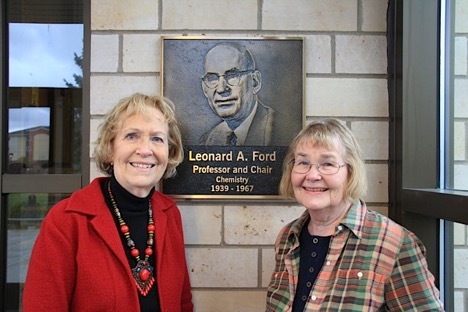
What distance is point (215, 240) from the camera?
2555 mm

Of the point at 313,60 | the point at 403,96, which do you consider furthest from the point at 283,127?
the point at 403,96

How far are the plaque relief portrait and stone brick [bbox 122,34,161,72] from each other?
0.23 ft

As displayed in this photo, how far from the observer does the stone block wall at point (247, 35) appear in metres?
2.55

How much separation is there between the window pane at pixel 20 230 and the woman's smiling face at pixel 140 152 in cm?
95

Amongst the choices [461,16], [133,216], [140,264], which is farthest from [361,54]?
[140,264]

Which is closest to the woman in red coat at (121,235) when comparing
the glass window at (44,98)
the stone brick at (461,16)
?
the glass window at (44,98)

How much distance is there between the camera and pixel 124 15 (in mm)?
2545

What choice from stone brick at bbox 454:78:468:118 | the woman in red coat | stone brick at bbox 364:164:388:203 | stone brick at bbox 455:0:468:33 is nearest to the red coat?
the woman in red coat

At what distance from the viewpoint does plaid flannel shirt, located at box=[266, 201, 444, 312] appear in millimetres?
1574

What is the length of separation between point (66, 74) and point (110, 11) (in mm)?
501

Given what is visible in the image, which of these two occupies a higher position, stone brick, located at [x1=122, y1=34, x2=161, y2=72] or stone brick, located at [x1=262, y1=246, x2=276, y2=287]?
stone brick, located at [x1=122, y1=34, x2=161, y2=72]

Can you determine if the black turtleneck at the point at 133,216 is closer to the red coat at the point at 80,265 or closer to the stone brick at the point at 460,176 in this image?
the red coat at the point at 80,265

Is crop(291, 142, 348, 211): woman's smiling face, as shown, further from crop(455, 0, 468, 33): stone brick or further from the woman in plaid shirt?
crop(455, 0, 468, 33): stone brick

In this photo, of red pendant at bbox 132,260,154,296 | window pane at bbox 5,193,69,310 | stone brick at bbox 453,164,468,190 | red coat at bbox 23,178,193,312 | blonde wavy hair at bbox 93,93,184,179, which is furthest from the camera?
window pane at bbox 5,193,69,310
